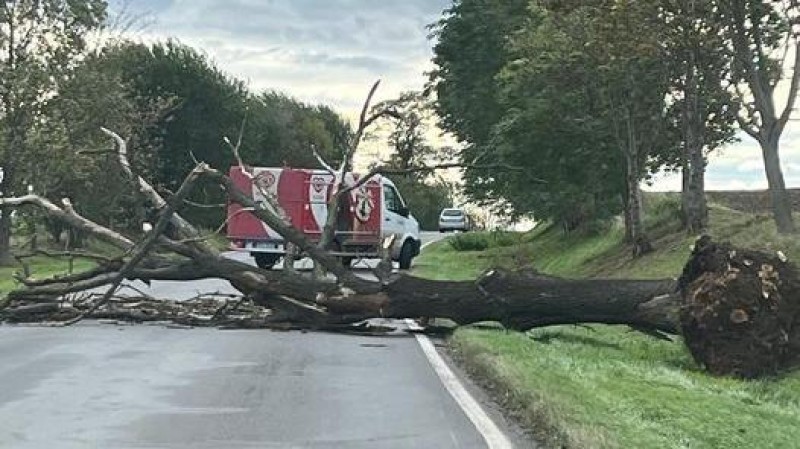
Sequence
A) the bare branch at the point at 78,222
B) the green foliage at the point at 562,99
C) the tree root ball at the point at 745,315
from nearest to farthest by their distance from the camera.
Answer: the tree root ball at the point at 745,315 < the bare branch at the point at 78,222 < the green foliage at the point at 562,99

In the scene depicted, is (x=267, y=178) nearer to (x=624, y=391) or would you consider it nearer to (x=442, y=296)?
(x=442, y=296)

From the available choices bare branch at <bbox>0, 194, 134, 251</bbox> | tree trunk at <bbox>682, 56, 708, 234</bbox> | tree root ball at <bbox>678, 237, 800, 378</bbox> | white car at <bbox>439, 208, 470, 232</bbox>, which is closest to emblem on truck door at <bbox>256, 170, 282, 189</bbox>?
tree trunk at <bbox>682, 56, 708, 234</bbox>

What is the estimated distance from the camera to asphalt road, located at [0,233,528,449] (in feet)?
27.4

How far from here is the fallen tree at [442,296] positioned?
1241cm

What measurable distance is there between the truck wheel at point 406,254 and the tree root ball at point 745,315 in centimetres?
2016

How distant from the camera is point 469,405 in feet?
32.4

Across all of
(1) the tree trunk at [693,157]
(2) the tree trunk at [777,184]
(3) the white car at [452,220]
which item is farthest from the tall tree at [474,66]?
(3) the white car at [452,220]

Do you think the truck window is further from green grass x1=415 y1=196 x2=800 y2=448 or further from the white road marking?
the white road marking

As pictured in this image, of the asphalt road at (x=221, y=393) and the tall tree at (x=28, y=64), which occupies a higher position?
the tall tree at (x=28, y=64)

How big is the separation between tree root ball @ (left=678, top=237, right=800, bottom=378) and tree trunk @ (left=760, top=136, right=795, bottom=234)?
24.1 ft

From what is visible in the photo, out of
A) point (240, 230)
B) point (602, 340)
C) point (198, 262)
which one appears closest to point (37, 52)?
point (240, 230)

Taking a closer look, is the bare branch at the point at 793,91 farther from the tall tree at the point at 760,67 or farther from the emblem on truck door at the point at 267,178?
the emblem on truck door at the point at 267,178

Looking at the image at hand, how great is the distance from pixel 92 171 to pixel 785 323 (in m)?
31.3

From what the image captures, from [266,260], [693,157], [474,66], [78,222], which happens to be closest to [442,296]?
[78,222]
